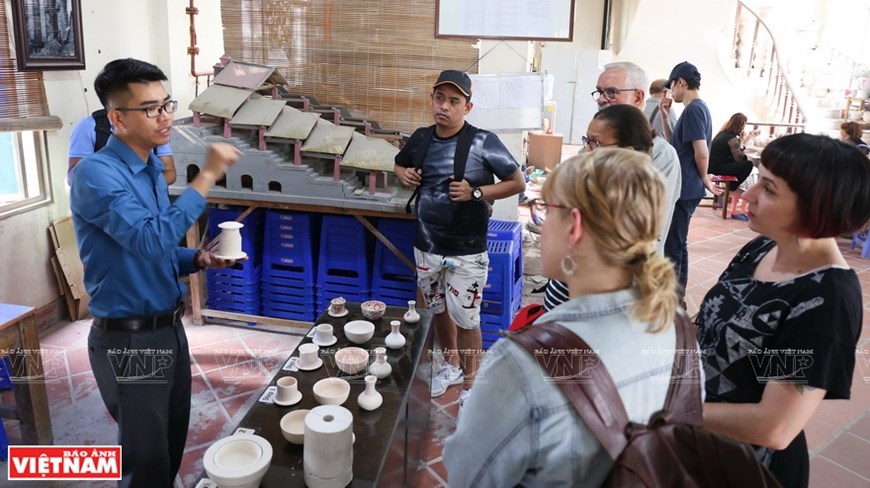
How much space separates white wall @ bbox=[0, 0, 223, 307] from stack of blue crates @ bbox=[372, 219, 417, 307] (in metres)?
2.45

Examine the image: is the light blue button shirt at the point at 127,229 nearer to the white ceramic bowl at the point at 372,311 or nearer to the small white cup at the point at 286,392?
the small white cup at the point at 286,392

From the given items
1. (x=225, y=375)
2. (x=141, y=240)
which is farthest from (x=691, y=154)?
(x=141, y=240)

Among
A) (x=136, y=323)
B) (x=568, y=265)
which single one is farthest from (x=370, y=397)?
(x=568, y=265)

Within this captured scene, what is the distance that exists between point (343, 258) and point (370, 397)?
2248 millimetres

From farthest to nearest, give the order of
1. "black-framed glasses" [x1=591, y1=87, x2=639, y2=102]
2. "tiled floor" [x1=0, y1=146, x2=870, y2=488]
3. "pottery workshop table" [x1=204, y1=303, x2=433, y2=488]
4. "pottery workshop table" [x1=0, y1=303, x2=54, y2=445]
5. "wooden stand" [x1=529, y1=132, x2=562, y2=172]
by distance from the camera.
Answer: "wooden stand" [x1=529, y1=132, x2=562, y2=172], "black-framed glasses" [x1=591, y1=87, x2=639, y2=102], "tiled floor" [x1=0, y1=146, x2=870, y2=488], "pottery workshop table" [x1=0, y1=303, x2=54, y2=445], "pottery workshop table" [x1=204, y1=303, x2=433, y2=488]

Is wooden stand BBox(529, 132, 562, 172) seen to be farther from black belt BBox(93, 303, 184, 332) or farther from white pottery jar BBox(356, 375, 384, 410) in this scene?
black belt BBox(93, 303, 184, 332)

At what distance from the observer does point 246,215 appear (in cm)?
435

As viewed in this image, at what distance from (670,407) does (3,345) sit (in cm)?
294

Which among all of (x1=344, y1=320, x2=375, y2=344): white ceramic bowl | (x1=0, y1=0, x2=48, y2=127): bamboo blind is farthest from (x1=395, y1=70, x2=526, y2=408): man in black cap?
(x1=0, y1=0, x2=48, y2=127): bamboo blind

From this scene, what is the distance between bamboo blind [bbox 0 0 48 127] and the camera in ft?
12.7

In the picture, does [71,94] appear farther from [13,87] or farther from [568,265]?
[568,265]

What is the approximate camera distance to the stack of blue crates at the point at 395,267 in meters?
4.35

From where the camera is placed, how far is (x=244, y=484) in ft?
5.70

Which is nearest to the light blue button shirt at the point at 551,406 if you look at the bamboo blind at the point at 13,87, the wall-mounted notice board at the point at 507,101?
the wall-mounted notice board at the point at 507,101
